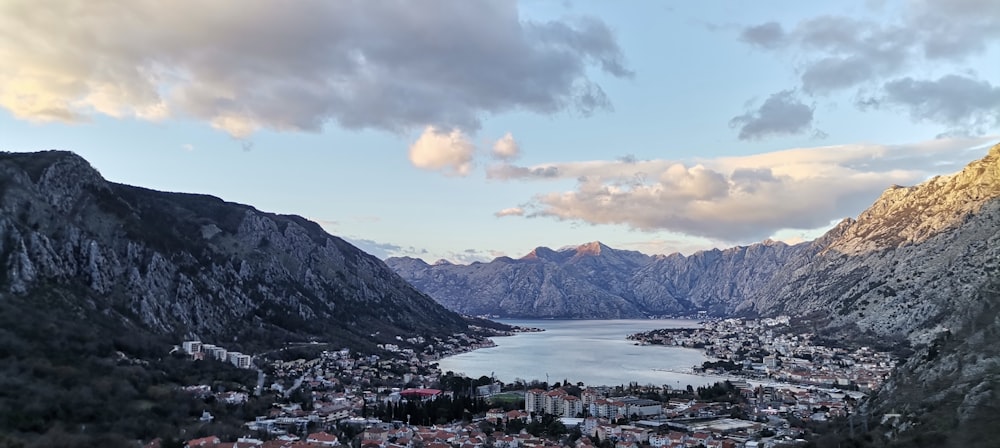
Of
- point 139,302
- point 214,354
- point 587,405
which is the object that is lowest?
point 587,405

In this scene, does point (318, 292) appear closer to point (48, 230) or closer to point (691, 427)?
point (48, 230)

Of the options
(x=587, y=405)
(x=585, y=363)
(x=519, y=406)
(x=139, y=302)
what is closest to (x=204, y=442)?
(x=519, y=406)

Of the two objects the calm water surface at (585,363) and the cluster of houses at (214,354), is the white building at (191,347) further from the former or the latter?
the calm water surface at (585,363)

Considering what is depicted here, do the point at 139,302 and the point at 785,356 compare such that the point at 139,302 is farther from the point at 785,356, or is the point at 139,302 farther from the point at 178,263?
the point at 785,356

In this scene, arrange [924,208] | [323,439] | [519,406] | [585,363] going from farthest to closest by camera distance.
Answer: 1. [924,208]
2. [585,363]
3. [519,406]
4. [323,439]

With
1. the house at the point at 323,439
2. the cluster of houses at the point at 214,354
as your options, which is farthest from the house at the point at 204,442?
the cluster of houses at the point at 214,354

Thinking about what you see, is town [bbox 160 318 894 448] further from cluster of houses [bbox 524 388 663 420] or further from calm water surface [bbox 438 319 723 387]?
Answer: calm water surface [bbox 438 319 723 387]
